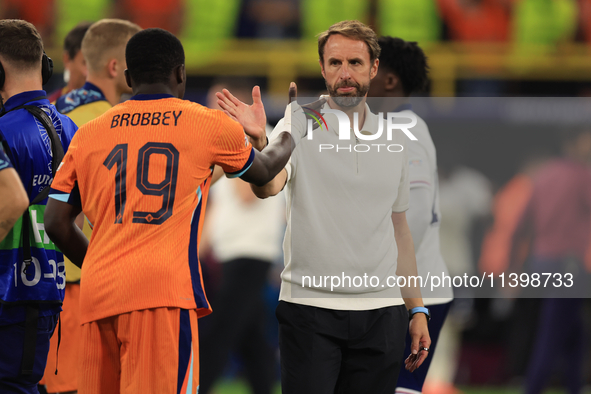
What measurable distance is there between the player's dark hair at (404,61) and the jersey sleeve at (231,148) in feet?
5.49

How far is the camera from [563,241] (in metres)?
6.93

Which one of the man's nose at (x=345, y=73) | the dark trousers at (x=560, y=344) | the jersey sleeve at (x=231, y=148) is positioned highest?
the man's nose at (x=345, y=73)

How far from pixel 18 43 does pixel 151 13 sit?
7385mm

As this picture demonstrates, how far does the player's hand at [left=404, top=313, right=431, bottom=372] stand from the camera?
12.0ft

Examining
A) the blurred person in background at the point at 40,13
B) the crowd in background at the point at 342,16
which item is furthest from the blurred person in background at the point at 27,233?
the blurred person in background at the point at 40,13

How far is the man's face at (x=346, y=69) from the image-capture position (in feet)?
11.6

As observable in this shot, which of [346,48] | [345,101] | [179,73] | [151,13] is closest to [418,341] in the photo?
[345,101]

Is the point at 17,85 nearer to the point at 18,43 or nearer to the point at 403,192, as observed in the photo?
the point at 18,43

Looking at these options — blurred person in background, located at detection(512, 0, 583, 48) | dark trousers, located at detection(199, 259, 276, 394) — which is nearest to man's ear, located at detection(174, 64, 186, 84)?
dark trousers, located at detection(199, 259, 276, 394)

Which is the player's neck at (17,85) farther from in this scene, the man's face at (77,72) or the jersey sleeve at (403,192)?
the jersey sleeve at (403,192)

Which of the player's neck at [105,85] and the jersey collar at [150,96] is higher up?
the jersey collar at [150,96]

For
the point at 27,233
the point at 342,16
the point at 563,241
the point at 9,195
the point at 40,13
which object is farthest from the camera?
the point at 342,16

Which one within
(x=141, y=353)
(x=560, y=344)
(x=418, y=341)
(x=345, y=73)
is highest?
(x=345, y=73)

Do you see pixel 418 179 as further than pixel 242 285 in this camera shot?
No
